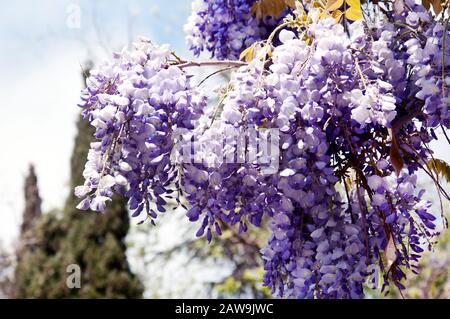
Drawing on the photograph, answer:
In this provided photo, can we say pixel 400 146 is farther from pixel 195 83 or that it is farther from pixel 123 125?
pixel 123 125

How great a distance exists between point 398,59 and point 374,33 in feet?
0.23

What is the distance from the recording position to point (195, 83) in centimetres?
124

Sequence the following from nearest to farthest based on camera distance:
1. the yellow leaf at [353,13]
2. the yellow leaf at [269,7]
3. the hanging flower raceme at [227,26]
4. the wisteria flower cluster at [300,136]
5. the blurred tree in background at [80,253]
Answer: the wisteria flower cluster at [300,136]
the yellow leaf at [353,13]
the yellow leaf at [269,7]
the hanging flower raceme at [227,26]
the blurred tree in background at [80,253]

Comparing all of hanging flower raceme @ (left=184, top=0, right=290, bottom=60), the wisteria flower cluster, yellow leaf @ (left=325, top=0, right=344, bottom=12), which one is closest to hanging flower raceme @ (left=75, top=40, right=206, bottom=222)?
the wisteria flower cluster

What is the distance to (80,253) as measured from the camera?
566 cm

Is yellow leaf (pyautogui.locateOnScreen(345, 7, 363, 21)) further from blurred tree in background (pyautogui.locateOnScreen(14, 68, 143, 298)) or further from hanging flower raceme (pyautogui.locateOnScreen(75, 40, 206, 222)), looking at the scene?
blurred tree in background (pyautogui.locateOnScreen(14, 68, 143, 298))

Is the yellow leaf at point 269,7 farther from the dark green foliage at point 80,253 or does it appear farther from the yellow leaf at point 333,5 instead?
the dark green foliage at point 80,253

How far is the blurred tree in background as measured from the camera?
5371 mm

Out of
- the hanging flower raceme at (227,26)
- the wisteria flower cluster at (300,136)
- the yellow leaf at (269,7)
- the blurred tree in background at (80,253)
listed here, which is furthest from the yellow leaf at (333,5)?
the blurred tree in background at (80,253)

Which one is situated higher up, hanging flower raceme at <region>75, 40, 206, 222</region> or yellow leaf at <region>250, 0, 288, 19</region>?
yellow leaf at <region>250, 0, 288, 19</region>

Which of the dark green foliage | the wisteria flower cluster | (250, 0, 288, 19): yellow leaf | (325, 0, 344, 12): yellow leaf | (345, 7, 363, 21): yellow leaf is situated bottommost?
the wisteria flower cluster

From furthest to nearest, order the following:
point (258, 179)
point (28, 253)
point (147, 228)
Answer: point (28, 253), point (147, 228), point (258, 179)

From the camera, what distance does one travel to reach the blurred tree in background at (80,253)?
537cm
